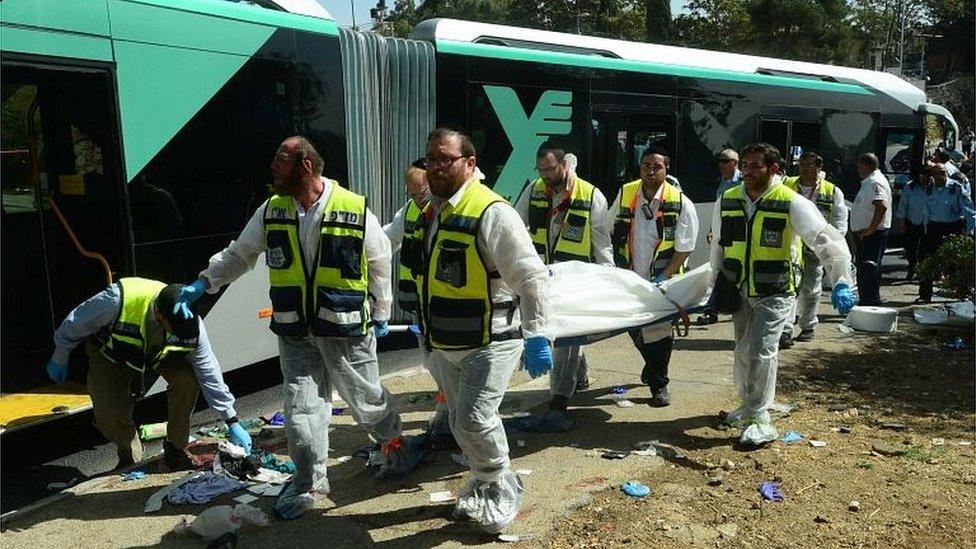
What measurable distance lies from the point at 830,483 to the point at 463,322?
2532 mm

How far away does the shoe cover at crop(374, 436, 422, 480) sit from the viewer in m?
5.09

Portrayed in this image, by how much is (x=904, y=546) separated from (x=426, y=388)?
3.98 meters

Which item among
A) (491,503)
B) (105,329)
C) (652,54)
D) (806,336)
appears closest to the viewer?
(491,503)

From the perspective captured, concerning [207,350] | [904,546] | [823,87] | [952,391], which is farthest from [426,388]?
[823,87]

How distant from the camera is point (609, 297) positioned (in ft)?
19.6

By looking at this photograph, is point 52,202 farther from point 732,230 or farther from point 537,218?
point 732,230

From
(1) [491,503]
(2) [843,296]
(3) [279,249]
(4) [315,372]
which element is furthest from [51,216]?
(2) [843,296]

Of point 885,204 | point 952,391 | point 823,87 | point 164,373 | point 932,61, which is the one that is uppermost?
point 932,61

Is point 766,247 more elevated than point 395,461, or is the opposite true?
point 766,247

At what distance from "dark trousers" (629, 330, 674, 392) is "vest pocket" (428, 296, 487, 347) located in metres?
2.61

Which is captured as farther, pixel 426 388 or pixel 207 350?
pixel 426 388

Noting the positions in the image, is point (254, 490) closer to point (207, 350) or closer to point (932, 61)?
point (207, 350)

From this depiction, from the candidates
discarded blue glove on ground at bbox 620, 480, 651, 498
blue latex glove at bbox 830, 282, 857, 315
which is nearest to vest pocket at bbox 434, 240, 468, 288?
discarded blue glove on ground at bbox 620, 480, 651, 498

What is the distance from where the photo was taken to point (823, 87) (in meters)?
13.5
